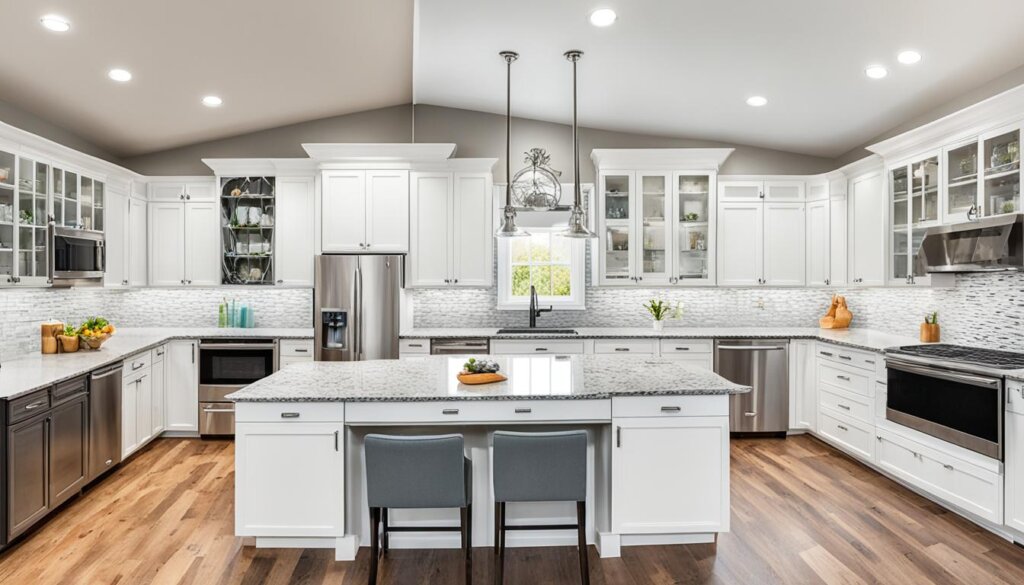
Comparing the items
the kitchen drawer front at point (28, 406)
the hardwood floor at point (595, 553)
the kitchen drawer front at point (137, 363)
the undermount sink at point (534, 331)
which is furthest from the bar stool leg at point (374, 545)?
the kitchen drawer front at point (137, 363)

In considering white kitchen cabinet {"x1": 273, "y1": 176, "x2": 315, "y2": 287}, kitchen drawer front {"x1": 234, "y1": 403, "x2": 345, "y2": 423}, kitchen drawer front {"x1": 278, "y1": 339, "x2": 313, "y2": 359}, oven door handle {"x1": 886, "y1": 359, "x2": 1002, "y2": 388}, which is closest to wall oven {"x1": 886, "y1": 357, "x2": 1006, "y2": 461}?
oven door handle {"x1": 886, "y1": 359, "x2": 1002, "y2": 388}

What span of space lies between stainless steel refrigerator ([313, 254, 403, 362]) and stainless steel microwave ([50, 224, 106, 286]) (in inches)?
67.3

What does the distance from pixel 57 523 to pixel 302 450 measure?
182cm

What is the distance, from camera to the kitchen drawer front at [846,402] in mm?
4442

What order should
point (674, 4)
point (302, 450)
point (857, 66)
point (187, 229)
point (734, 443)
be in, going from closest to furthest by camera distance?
1. point (302, 450)
2. point (674, 4)
3. point (857, 66)
4. point (734, 443)
5. point (187, 229)

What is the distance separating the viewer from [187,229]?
570 centimetres

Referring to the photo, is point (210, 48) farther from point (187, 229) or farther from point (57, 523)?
point (57, 523)

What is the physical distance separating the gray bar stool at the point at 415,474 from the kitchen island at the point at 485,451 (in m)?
0.25

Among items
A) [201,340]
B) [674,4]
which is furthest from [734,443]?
[201,340]

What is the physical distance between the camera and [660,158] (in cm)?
564

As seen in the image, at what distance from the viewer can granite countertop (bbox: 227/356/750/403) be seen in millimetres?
2822

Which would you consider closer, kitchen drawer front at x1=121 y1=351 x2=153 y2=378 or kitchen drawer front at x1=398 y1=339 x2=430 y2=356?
kitchen drawer front at x1=121 y1=351 x2=153 y2=378

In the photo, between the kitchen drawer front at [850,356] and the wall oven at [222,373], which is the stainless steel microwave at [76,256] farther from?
the kitchen drawer front at [850,356]

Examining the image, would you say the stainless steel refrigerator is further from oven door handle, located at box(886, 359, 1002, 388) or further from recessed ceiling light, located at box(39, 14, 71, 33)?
oven door handle, located at box(886, 359, 1002, 388)
